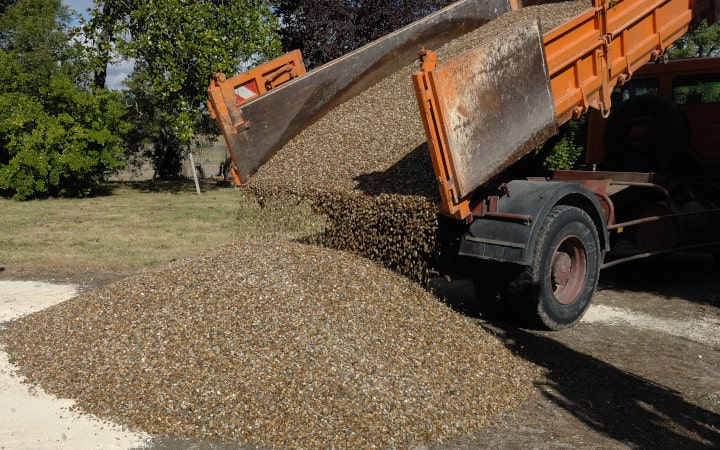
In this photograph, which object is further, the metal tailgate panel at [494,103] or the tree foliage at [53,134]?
the tree foliage at [53,134]

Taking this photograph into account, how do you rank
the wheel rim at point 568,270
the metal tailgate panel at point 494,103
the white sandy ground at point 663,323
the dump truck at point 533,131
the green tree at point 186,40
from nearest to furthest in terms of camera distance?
the metal tailgate panel at point 494,103 → the dump truck at point 533,131 → the wheel rim at point 568,270 → the white sandy ground at point 663,323 → the green tree at point 186,40

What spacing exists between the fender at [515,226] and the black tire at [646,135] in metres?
2.57

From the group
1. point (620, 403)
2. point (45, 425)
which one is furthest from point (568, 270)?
point (45, 425)

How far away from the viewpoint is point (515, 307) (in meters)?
6.23

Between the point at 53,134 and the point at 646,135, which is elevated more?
the point at 53,134

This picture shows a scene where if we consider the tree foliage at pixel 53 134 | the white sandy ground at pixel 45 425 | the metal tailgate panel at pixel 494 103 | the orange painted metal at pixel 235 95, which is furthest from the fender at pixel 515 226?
the tree foliage at pixel 53 134

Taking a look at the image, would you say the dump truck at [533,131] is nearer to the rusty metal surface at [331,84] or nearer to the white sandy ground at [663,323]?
Result: the rusty metal surface at [331,84]

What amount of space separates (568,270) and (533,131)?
138cm

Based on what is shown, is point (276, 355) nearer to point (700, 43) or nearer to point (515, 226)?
point (515, 226)

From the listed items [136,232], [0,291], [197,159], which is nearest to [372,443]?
[0,291]

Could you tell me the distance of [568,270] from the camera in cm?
634

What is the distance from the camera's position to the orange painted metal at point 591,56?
5293mm

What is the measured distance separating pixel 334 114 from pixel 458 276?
2505 mm

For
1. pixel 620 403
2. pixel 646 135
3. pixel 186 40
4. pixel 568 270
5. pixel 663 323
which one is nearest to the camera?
pixel 620 403
